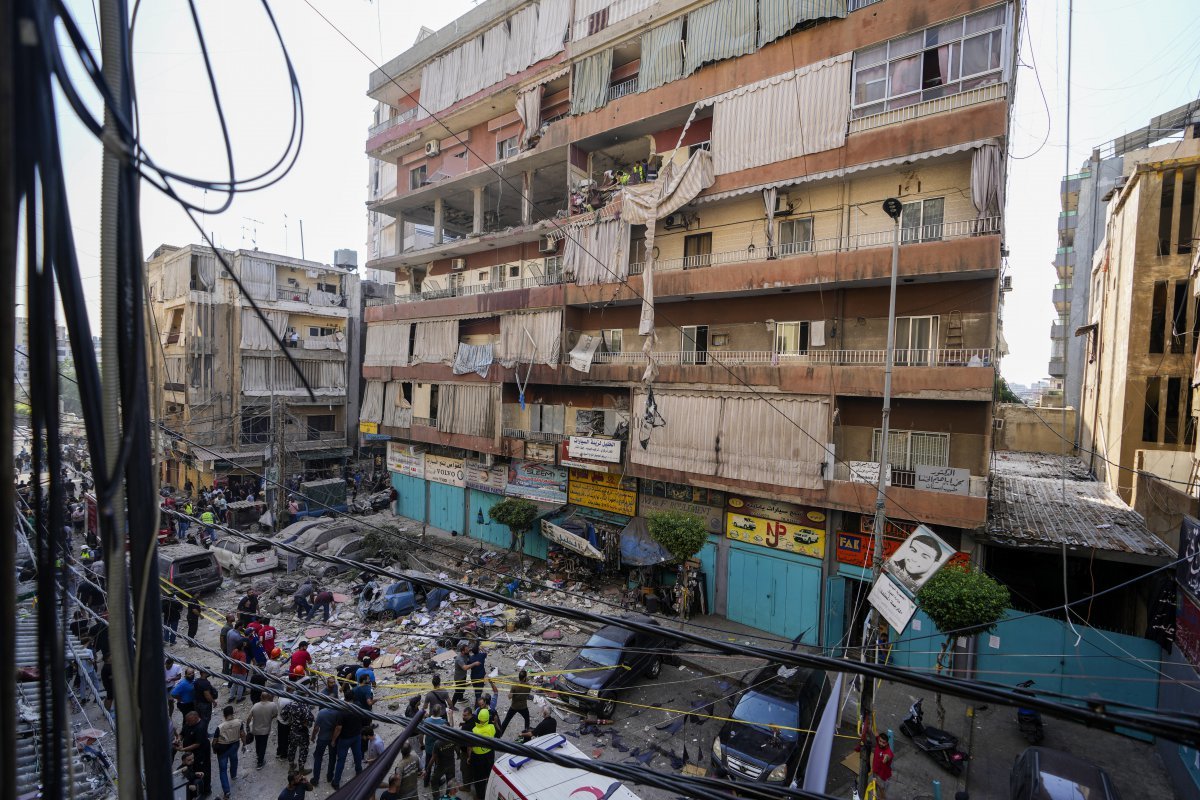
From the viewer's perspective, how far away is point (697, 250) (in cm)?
1789

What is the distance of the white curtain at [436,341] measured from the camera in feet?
77.0

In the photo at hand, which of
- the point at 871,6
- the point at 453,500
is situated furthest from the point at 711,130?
the point at 453,500

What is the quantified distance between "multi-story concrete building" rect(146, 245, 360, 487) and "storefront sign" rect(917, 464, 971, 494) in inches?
1076

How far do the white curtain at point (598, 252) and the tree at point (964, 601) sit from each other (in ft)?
38.4

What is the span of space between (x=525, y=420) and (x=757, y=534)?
970cm

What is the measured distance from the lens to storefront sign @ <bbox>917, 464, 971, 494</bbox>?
41.2 feet

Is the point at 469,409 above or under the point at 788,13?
under

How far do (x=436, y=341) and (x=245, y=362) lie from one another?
14.5 meters

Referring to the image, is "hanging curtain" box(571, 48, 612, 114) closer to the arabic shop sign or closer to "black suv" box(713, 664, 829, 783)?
the arabic shop sign

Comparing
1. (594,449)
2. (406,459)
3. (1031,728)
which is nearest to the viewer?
(1031,728)

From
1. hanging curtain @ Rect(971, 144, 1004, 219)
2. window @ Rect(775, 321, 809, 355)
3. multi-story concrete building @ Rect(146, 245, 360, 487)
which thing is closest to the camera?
hanging curtain @ Rect(971, 144, 1004, 219)

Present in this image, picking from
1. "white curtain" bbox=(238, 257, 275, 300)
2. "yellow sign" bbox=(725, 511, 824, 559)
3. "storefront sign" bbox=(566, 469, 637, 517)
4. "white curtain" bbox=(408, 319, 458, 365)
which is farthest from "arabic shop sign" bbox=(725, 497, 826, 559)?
"white curtain" bbox=(238, 257, 275, 300)

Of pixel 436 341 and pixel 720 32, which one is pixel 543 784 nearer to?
pixel 720 32

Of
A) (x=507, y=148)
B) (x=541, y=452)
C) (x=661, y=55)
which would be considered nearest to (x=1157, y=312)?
(x=661, y=55)
